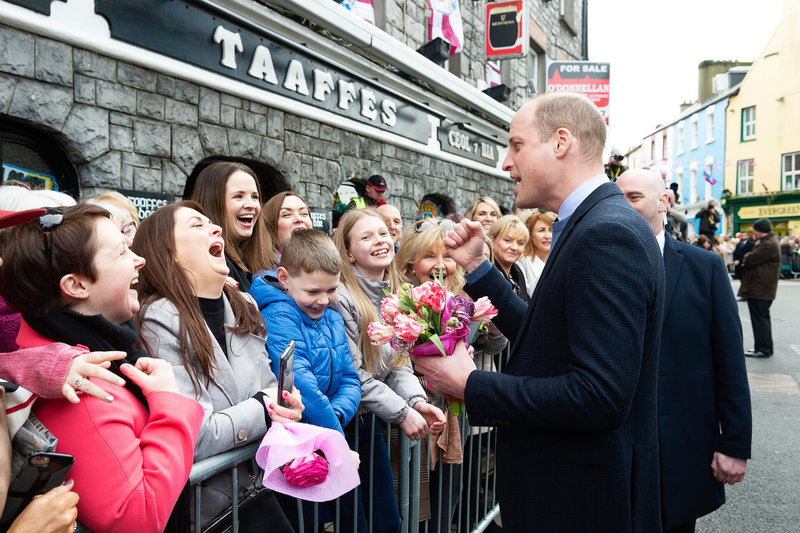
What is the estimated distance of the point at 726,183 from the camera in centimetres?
3170

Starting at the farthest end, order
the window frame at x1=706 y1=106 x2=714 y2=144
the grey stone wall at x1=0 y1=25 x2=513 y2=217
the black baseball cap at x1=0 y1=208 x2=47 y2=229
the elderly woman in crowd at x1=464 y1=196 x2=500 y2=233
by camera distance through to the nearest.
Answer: the window frame at x1=706 y1=106 x2=714 y2=144 → the elderly woman in crowd at x1=464 y1=196 x2=500 y2=233 → the grey stone wall at x1=0 y1=25 x2=513 y2=217 → the black baseball cap at x1=0 y1=208 x2=47 y2=229

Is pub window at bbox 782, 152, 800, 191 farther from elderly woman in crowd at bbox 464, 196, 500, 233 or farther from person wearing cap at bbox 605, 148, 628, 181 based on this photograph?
elderly woman in crowd at bbox 464, 196, 500, 233

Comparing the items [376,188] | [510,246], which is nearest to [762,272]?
[510,246]

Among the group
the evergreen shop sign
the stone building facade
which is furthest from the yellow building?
the evergreen shop sign

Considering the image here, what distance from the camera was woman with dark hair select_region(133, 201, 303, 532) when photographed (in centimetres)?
183

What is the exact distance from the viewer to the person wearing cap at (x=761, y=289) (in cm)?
836

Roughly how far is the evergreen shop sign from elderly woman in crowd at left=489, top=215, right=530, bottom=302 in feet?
10.8

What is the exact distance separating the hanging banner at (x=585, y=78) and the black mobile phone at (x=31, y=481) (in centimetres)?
Result: 1302

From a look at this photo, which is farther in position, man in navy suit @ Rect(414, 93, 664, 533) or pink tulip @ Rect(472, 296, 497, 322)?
pink tulip @ Rect(472, 296, 497, 322)

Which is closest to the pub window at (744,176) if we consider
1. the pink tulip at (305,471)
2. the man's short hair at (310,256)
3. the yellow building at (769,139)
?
the yellow building at (769,139)

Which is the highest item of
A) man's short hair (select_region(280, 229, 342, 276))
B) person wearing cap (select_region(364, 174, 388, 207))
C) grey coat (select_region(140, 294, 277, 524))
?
person wearing cap (select_region(364, 174, 388, 207))

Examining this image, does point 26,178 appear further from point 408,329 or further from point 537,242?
point 537,242

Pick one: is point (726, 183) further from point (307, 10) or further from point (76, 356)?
point (76, 356)

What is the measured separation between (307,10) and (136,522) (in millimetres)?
6088
